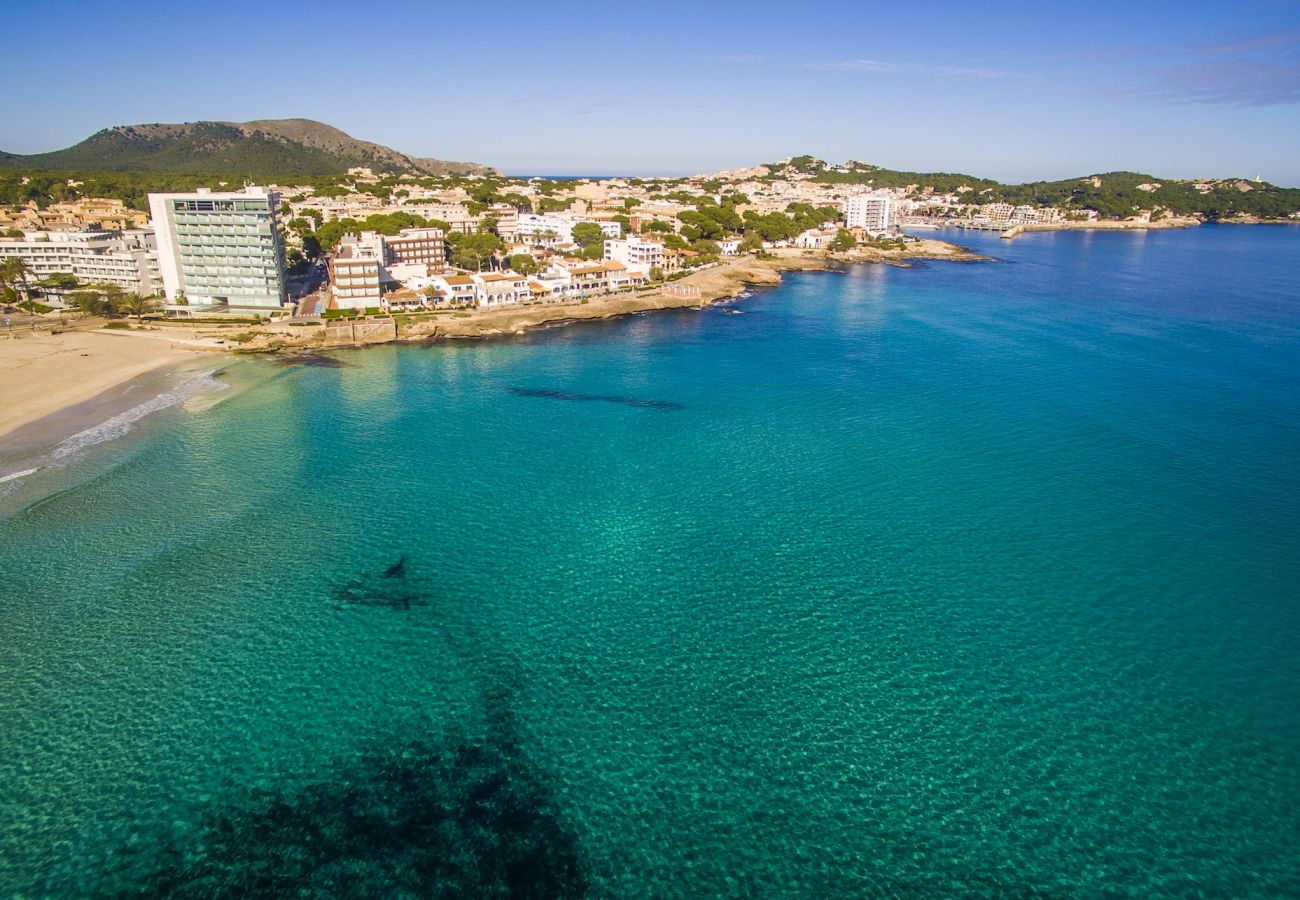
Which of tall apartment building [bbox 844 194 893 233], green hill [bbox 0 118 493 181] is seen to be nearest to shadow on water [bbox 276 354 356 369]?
tall apartment building [bbox 844 194 893 233]

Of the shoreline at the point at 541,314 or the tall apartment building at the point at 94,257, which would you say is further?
the tall apartment building at the point at 94,257

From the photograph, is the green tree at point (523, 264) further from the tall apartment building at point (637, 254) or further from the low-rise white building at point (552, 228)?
the low-rise white building at point (552, 228)

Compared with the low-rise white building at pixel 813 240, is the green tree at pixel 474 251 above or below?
below

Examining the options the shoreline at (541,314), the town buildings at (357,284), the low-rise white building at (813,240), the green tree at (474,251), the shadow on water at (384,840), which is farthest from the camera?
the low-rise white building at (813,240)

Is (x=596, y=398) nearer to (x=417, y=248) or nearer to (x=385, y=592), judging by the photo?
(x=385, y=592)

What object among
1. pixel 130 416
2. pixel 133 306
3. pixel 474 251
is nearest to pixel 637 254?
Result: pixel 474 251

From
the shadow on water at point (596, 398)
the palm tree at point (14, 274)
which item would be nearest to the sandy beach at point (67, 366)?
the palm tree at point (14, 274)
